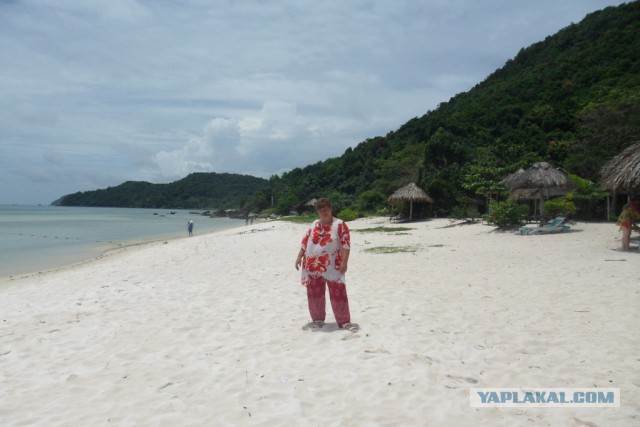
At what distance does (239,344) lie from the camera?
14.1ft

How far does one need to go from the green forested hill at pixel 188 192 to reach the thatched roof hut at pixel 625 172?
114 meters

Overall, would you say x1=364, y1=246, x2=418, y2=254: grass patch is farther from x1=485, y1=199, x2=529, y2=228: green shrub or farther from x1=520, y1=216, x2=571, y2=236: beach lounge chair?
x1=485, y1=199, x2=529, y2=228: green shrub

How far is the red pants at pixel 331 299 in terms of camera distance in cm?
464

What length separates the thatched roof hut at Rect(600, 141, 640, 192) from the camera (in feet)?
36.6

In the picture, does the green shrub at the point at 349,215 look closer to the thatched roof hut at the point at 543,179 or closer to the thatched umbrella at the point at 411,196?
the thatched umbrella at the point at 411,196

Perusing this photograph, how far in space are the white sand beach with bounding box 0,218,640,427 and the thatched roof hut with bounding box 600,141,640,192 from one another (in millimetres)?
4563

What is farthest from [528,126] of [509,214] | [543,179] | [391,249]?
[391,249]

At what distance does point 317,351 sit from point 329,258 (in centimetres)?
103

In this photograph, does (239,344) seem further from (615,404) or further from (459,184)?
(459,184)

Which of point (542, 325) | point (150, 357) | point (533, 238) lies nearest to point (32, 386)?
point (150, 357)

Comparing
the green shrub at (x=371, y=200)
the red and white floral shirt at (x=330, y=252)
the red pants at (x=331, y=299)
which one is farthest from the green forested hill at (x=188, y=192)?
the red and white floral shirt at (x=330, y=252)

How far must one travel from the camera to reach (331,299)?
4723mm

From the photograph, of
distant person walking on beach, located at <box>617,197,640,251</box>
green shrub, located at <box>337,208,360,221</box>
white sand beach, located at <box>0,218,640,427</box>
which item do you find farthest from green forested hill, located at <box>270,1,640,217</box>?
white sand beach, located at <box>0,218,640,427</box>

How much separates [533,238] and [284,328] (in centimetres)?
1184
